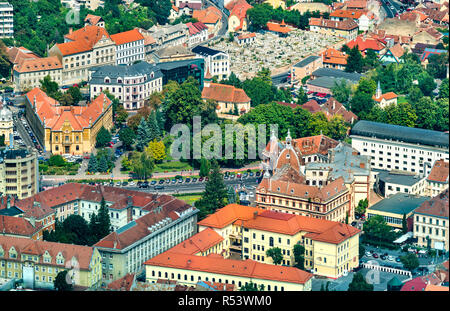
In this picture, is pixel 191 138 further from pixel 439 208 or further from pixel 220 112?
pixel 439 208

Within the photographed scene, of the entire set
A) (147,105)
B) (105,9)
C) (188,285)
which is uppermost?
(105,9)

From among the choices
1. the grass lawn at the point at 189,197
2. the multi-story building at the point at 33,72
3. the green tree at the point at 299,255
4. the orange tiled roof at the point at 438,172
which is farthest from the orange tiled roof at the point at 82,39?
the green tree at the point at 299,255

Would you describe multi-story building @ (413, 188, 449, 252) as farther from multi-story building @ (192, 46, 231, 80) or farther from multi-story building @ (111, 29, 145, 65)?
multi-story building @ (111, 29, 145, 65)

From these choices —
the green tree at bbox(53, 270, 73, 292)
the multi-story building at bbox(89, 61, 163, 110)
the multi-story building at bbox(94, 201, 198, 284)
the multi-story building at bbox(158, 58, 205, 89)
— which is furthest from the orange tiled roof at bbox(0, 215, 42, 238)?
the multi-story building at bbox(158, 58, 205, 89)

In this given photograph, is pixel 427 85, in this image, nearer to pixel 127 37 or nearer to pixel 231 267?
pixel 127 37

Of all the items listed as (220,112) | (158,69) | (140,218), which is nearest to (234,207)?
(140,218)
